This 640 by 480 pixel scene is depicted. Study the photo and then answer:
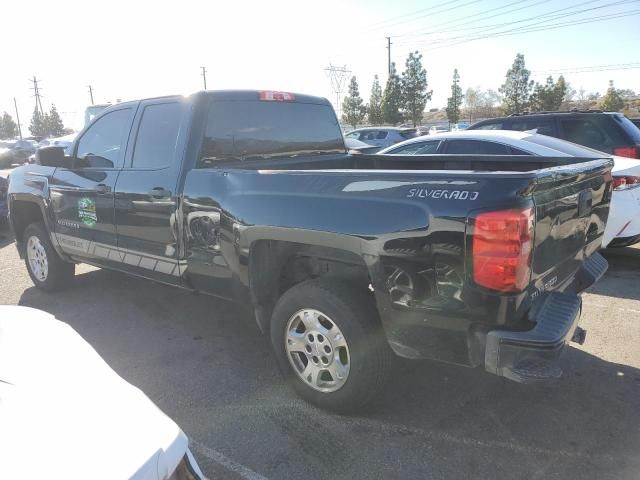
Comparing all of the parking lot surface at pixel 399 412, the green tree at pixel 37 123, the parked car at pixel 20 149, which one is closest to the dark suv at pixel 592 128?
the parking lot surface at pixel 399 412

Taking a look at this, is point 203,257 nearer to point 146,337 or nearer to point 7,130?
point 146,337

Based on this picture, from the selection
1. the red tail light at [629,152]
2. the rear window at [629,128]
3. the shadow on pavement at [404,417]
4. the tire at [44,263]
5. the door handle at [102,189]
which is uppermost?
the rear window at [629,128]

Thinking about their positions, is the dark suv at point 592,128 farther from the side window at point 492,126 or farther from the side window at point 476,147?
the side window at point 476,147

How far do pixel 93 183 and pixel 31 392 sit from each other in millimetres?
3275

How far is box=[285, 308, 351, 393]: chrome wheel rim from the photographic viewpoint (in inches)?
121

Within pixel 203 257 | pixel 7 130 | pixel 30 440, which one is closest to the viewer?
pixel 30 440

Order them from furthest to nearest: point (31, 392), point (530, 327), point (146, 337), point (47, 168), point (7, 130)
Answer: point (7, 130) → point (47, 168) → point (146, 337) → point (530, 327) → point (31, 392)

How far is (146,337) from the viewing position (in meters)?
4.53

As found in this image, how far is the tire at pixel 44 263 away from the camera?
561cm

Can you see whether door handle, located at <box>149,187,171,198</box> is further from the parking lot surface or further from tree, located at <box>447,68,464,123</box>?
tree, located at <box>447,68,464,123</box>

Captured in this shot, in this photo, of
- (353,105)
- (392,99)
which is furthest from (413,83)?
(353,105)

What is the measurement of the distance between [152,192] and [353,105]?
54101 mm

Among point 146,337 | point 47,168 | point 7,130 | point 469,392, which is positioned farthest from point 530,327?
point 7,130

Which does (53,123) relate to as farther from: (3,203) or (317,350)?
(317,350)
